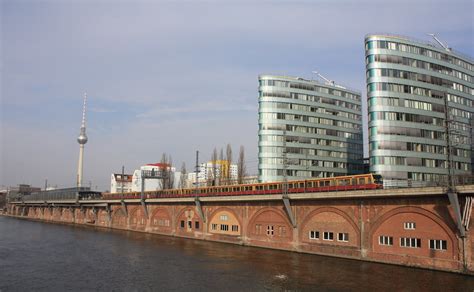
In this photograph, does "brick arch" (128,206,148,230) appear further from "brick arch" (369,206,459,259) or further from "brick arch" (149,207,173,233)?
"brick arch" (369,206,459,259)

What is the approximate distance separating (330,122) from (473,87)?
3359 centimetres

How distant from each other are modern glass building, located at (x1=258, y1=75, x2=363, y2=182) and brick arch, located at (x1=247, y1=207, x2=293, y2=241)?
28.4 metres

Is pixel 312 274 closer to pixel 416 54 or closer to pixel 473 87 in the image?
pixel 416 54

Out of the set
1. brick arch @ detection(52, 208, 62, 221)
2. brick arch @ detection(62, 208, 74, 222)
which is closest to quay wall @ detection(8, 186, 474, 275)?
brick arch @ detection(62, 208, 74, 222)

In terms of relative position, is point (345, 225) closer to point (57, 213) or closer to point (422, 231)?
point (422, 231)

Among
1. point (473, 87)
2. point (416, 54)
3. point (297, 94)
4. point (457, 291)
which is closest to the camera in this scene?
point (457, 291)

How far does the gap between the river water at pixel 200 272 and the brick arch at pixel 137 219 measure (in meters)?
30.8

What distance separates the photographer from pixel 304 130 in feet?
321

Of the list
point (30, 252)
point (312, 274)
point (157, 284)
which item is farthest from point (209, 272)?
point (30, 252)

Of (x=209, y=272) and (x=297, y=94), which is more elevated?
(x=297, y=94)

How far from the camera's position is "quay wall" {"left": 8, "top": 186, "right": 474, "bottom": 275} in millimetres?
41094

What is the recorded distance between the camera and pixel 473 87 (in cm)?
7762

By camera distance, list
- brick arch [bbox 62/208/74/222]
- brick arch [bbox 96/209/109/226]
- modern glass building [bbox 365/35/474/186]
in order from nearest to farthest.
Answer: modern glass building [bbox 365/35/474/186] < brick arch [bbox 96/209/109/226] < brick arch [bbox 62/208/74/222]

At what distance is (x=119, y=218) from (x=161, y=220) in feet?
74.9
